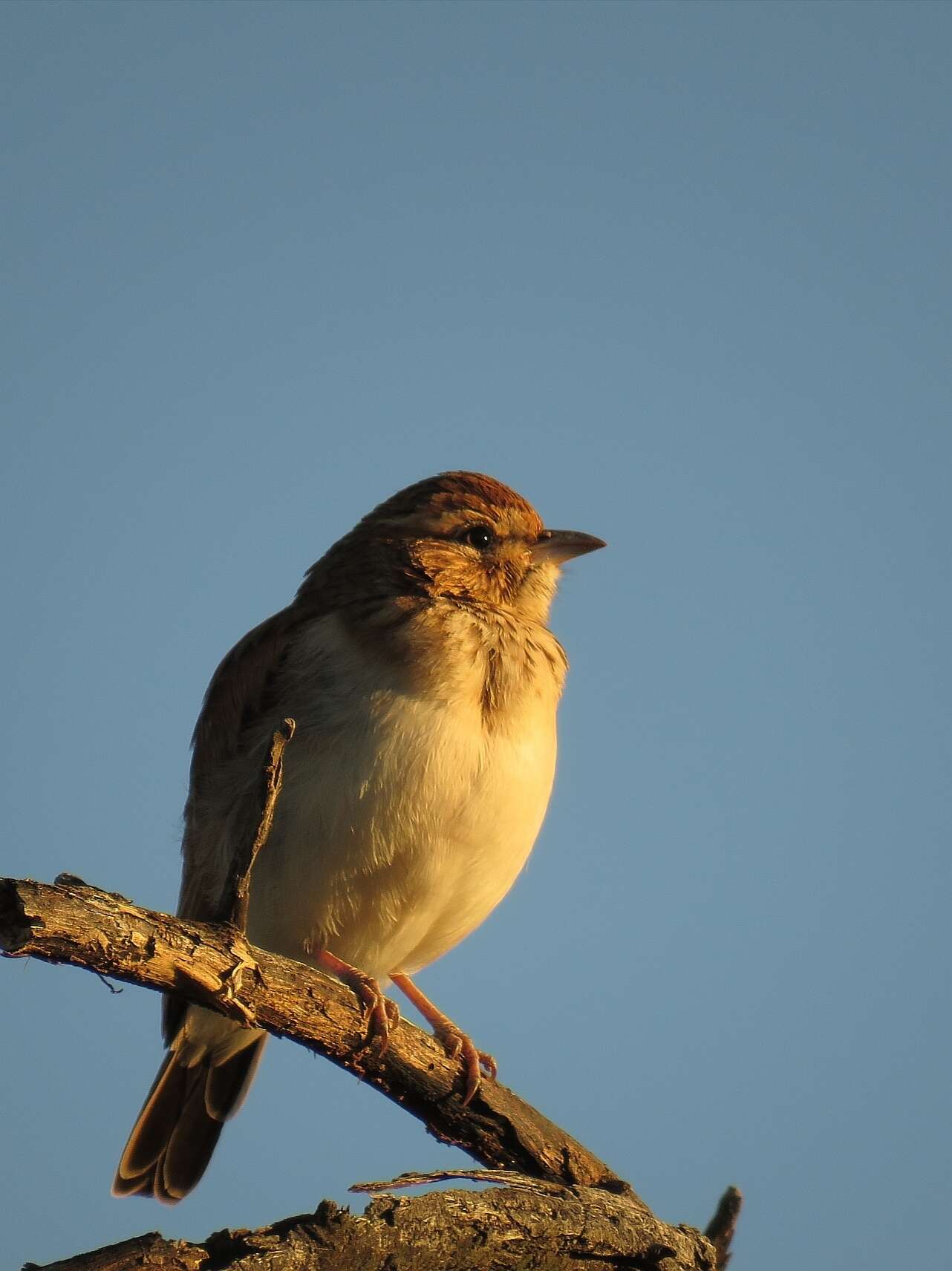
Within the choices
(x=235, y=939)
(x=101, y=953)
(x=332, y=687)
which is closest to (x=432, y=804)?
(x=332, y=687)

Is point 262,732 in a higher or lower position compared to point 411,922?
higher

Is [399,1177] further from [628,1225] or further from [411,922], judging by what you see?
[411,922]

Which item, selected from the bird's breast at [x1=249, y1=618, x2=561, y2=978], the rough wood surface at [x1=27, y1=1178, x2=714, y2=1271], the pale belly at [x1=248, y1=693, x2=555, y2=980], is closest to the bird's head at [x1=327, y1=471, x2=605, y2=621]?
the bird's breast at [x1=249, y1=618, x2=561, y2=978]

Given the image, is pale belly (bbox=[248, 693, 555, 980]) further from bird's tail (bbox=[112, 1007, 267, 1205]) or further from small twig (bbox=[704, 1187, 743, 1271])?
small twig (bbox=[704, 1187, 743, 1271])

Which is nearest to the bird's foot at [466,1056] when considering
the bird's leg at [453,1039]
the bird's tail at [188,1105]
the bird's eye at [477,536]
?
the bird's leg at [453,1039]

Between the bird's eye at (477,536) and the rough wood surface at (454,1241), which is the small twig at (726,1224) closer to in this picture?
the rough wood surface at (454,1241)
